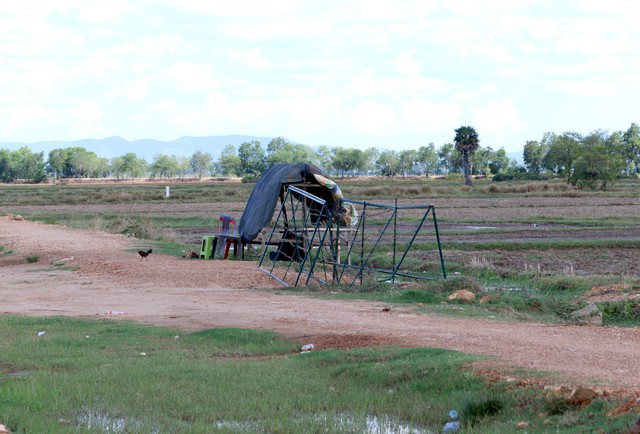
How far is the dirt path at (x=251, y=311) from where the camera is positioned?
1125 centimetres

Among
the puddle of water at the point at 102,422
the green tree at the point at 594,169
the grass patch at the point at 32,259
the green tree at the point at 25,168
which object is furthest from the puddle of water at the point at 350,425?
the green tree at the point at 25,168

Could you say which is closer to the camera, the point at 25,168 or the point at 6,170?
the point at 25,168

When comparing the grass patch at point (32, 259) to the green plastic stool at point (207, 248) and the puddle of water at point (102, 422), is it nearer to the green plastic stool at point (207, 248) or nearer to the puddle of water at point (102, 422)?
the green plastic stool at point (207, 248)

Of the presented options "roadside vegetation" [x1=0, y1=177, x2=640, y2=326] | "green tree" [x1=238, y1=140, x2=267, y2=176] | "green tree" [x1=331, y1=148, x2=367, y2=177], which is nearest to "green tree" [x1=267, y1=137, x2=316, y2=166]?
"green tree" [x1=238, y1=140, x2=267, y2=176]

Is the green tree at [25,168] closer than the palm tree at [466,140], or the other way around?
Result: the palm tree at [466,140]

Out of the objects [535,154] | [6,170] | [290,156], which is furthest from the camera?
[290,156]

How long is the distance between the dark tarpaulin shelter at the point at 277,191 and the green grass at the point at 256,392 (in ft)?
47.1

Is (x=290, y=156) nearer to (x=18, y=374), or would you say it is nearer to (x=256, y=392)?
(x=18, y=374)

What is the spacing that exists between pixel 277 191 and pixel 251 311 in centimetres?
1109

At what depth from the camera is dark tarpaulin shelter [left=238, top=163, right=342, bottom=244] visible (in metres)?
27.6

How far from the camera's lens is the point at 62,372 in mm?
11242

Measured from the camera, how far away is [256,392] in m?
10.1

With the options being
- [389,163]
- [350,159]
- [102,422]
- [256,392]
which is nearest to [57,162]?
[350,159]

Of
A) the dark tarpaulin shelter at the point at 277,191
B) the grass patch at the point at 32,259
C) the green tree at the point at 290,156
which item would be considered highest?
the green tree at the point at 290,156
